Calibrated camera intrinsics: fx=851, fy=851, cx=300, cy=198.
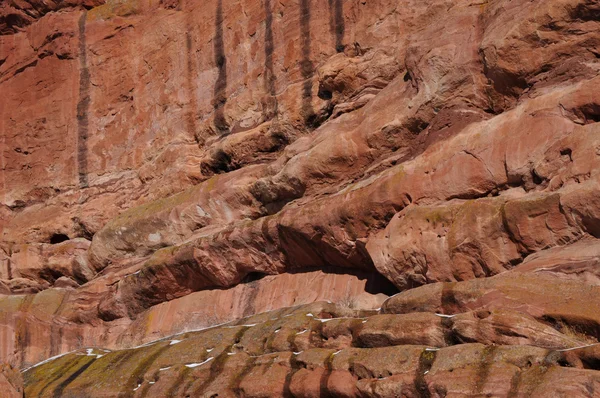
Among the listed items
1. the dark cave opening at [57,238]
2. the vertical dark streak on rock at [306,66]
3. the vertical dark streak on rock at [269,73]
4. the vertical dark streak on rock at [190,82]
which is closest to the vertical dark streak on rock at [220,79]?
the vertical dark streak on rock at [190,82]

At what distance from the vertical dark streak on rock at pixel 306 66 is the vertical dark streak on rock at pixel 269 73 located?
1394 mm

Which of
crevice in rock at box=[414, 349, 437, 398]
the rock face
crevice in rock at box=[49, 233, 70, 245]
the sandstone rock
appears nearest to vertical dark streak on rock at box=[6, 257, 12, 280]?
the rock face

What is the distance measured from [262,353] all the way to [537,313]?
262 inches

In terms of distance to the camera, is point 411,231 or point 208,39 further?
point 208,39

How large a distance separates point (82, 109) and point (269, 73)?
11.8 m

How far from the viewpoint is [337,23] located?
28.4 meters

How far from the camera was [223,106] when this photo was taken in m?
32.3

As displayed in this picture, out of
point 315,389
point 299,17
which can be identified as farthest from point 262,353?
point 299,17

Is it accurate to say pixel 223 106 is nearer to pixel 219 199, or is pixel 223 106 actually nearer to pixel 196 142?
pixel 196 142

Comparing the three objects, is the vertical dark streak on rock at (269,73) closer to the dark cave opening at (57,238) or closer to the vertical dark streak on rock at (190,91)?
the vertical dark streak on rock at (190,91)

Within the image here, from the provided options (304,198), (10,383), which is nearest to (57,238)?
(10,383)

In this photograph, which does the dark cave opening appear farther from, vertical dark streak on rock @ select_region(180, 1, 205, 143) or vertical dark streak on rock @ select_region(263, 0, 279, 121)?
vertical dark streak on rock @ select_region(263, 0, 279, 121)

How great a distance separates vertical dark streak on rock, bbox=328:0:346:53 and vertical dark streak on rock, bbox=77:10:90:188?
47.1 ft

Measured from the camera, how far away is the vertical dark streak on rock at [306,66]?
2806cm
